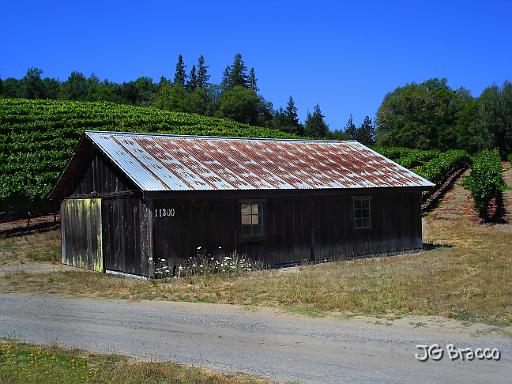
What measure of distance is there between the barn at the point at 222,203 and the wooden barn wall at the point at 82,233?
32 millimetres

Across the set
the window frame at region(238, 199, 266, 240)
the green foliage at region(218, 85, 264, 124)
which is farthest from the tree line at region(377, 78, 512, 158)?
the window frame at region(238, 199, 266, 240)

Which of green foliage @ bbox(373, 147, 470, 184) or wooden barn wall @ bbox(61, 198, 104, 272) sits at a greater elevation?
green foliage @ bbox(373, 147, 470, 184)

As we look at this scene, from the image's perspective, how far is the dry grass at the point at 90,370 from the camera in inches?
241

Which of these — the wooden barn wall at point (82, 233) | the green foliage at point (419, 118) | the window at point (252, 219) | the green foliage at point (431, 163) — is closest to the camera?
the window at point (252, 219)

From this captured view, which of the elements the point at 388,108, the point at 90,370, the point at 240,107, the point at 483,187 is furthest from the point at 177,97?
the point at 90,370

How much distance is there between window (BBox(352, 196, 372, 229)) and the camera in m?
Answer: 19.1

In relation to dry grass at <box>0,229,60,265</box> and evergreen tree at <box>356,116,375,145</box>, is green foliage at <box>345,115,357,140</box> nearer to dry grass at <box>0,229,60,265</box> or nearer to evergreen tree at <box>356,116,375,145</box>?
evergreen tree at <box>356,116,375,145</box>

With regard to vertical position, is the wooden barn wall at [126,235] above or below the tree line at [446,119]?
below

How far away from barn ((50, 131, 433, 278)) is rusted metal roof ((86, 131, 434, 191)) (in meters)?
0.04

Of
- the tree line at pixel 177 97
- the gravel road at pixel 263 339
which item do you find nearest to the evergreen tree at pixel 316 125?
the tree line at pixel 177 97

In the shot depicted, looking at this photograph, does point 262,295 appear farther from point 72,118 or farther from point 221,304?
point 72,118

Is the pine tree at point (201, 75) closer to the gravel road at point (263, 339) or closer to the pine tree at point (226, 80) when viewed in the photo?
the pine tree at point (226, 80)

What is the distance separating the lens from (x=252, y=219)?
1752 cm

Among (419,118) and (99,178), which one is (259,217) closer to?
(99,178)
